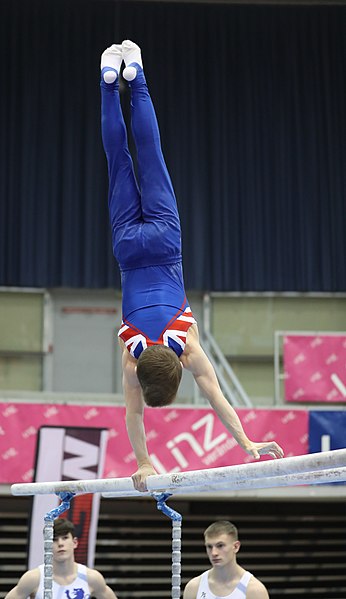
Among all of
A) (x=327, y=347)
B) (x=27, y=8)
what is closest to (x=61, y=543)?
(x=327, y=347)

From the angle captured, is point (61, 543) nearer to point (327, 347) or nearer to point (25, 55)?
point (327, 347)

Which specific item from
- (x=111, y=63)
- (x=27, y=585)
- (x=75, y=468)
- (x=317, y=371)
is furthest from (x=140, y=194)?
(x=317, y=371)

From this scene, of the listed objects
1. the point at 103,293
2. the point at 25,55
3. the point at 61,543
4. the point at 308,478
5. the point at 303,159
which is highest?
the point at 25,55

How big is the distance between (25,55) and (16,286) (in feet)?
A: 12.0

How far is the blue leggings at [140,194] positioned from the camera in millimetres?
4707

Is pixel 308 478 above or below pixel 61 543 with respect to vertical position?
above

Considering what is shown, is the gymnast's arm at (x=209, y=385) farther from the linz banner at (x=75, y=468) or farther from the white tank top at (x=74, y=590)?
the linz banner at (x=75, y=468)

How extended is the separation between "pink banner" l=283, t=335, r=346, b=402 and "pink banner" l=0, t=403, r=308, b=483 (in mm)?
767

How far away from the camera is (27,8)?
1502 cm

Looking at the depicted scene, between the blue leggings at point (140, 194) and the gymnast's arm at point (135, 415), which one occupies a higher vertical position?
the blue leggings at point (140, 194)

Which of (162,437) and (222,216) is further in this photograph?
(222,216)

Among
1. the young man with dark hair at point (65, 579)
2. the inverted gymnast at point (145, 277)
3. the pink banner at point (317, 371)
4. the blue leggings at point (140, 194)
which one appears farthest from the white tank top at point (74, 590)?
the pink banner at point (317, 371)

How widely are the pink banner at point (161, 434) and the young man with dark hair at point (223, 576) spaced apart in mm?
3643

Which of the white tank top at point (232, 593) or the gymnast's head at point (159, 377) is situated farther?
the white tank top at point (232, 593)
